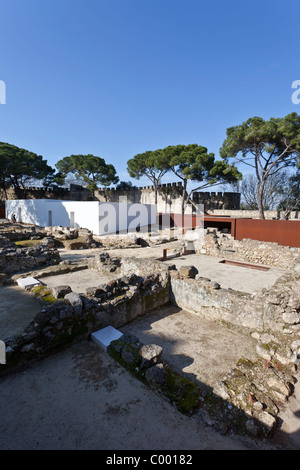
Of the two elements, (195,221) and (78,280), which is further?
(195,221)

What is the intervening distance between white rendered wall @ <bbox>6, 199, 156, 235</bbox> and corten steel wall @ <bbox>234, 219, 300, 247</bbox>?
39.4 feet

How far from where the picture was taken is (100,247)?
52.9 ft

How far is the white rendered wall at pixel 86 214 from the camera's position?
2153 centimetres

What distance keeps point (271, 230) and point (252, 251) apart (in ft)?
14.2

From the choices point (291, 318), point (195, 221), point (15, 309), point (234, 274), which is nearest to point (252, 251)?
point (234, 274)

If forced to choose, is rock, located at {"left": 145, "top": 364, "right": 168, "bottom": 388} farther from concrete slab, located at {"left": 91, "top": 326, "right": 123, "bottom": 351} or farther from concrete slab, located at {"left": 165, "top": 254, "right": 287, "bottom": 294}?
concrete slab, located at {"left": 165, "top": 254, "right": 287, "bottom": 294}

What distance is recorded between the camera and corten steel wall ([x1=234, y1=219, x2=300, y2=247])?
14398 millimetres

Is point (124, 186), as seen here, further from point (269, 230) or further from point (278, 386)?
point (278, 386)

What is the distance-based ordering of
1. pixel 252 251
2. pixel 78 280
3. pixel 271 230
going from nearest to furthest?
pixel 78 280 → pixel 252 251 → pixel 271 230

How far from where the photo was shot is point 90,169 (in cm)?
3516

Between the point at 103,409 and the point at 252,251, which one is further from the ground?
the point at 252,251

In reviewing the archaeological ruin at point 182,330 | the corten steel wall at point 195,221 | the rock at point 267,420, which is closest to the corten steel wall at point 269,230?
the corten steel wall at point 195,221

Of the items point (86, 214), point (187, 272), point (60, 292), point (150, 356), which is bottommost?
point (150, 356)

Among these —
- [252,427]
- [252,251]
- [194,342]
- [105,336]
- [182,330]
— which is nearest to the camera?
[252,427]
